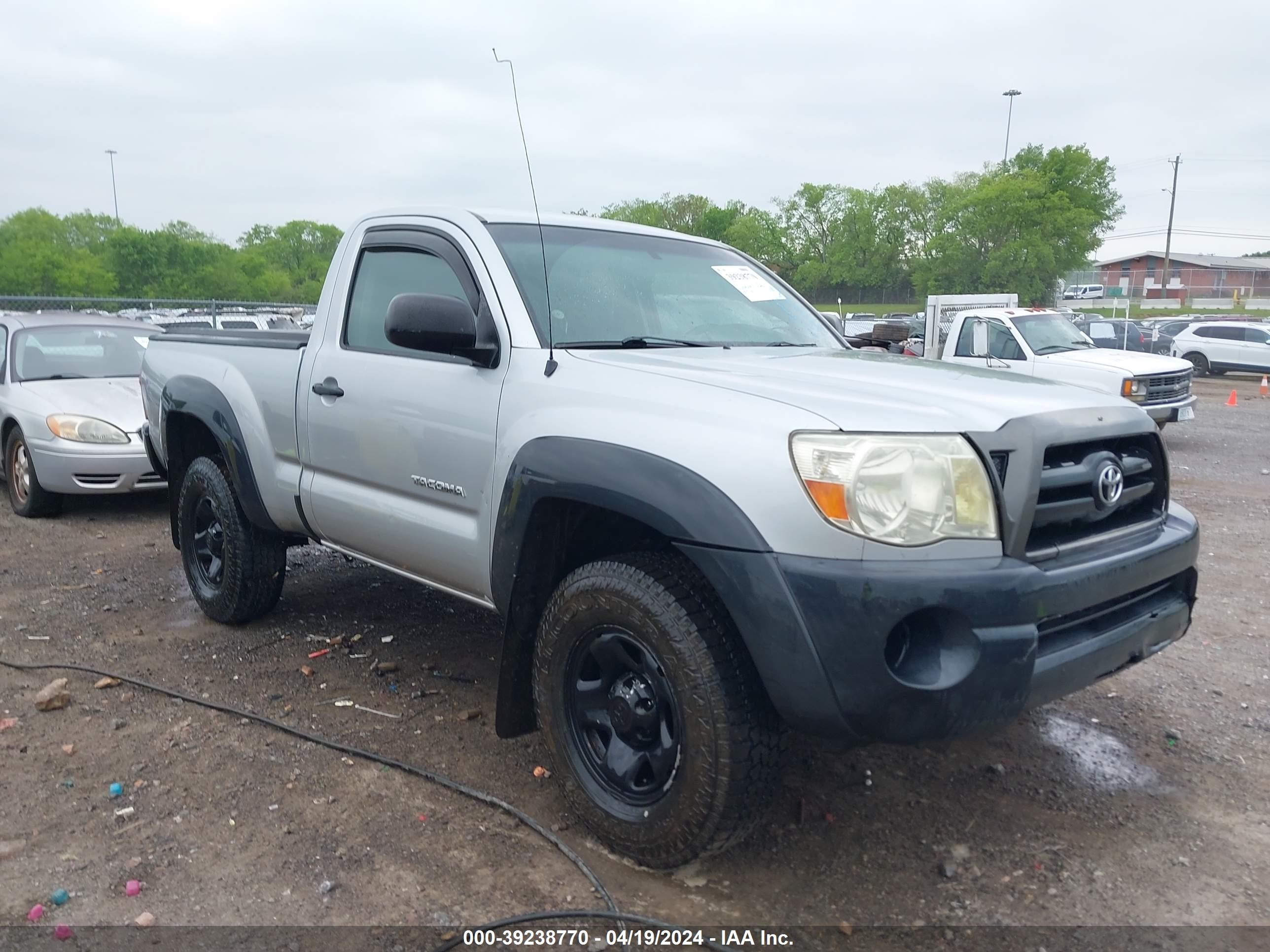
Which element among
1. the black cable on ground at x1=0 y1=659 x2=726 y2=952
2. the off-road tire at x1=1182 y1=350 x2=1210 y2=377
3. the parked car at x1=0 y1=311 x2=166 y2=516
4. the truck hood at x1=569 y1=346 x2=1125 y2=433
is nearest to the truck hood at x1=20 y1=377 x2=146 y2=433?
the parked car at x1=0 y1=311 x2=166 y2=516

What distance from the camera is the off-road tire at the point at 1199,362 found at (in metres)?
25.6

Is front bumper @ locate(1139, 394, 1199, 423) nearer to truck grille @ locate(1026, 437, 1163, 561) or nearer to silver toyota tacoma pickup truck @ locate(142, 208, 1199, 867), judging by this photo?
silver toyota tacoma pickup truck @ locate(142, 208, 1199, 867)

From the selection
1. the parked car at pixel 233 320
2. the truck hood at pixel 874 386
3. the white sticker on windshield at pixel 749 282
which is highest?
the white sticker on windshield at pixel 749 282

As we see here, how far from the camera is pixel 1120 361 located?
13.0 metres

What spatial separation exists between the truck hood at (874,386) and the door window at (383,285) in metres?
0.87

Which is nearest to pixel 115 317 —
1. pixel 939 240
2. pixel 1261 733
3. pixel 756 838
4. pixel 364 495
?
pixel 364 495

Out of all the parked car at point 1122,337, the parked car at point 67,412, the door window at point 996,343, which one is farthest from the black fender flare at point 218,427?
the parked car at point 1122,337

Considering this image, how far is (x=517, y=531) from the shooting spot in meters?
3.07

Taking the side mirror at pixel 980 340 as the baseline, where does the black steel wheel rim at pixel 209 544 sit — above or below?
below

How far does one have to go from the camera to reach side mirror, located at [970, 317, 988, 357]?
13453 mm

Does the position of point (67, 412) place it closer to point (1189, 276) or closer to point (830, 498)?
point (830, 498)

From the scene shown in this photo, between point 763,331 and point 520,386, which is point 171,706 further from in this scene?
point 763,331

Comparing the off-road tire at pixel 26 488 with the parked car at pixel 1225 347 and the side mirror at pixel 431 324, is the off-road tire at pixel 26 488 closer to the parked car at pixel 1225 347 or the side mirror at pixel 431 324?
the side mirror at pixel 431 324

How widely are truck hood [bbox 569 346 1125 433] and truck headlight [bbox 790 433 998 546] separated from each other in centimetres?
5
